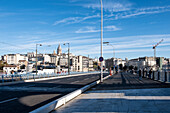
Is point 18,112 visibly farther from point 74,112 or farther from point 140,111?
point 140,111

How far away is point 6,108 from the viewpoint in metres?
8.77

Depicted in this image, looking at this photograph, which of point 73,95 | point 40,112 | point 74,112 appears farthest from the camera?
point 73,95

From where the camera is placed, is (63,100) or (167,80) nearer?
(63,100)

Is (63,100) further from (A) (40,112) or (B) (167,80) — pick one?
(B) (167,80)

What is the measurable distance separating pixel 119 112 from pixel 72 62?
177 metres

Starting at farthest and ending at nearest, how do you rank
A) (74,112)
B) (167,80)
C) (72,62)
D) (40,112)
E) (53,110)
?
(72,62) < (167,80) < (53,110) < (74,112) < (40,112)

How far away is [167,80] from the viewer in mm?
23125

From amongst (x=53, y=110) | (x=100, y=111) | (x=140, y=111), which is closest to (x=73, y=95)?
(x=53, y=110)

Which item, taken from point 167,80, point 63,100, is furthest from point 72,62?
point 63,100

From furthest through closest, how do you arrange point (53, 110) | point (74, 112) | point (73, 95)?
point (73, 95)
point (53, 110)
point (74, 112)

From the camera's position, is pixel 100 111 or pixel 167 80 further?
pixel 167 80

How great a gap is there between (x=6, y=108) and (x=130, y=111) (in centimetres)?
542

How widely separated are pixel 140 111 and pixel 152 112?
0.45 metres

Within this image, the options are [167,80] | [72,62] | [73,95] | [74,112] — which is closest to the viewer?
[74,112]
